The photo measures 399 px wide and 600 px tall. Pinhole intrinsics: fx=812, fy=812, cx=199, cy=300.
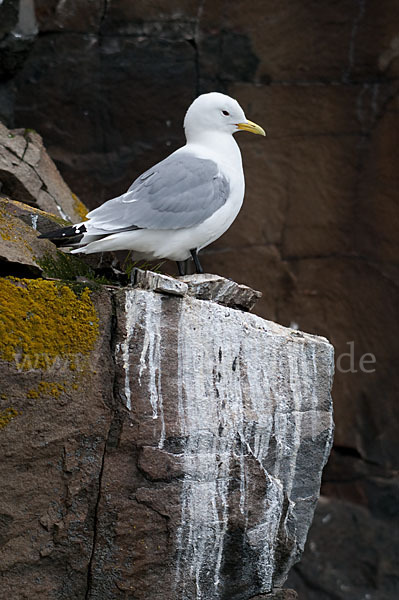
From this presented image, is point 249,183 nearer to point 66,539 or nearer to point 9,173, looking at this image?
point 9,173

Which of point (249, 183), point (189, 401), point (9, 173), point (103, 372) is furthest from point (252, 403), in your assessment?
point (249, 183)

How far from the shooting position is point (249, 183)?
17.5 feet

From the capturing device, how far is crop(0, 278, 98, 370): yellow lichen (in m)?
2.57

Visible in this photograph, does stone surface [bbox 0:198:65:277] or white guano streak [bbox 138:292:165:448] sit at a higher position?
stone surface [bbox 0:198:65:277]

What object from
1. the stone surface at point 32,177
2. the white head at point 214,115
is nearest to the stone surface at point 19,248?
the stone surface at point 32,177

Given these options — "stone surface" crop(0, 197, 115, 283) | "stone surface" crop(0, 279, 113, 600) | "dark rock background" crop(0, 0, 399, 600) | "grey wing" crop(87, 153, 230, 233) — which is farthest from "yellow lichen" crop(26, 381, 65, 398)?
"dark rock background" crop(0, 0, 399, 600)

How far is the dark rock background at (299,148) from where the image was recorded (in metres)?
5.07

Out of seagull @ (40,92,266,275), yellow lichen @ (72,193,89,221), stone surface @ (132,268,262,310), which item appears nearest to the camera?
stone surface @ (132,268,262,310)

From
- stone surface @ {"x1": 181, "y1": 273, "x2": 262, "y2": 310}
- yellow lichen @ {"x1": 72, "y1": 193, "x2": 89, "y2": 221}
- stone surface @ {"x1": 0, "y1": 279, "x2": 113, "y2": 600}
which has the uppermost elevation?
yellow lichen @ {"x1": 72, "y1": 193, "x2": 89, "y2": 221}

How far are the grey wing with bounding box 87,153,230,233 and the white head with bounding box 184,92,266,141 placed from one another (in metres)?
0.22

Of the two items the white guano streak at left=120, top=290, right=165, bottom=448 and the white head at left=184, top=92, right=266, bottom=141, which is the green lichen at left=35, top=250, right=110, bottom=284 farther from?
the white head at left=184, top=92, right=266, bottom=141

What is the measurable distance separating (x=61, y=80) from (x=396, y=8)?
2141 millimetres

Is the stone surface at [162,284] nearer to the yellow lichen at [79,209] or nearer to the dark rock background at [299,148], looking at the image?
the yellow lichen at [79,209]

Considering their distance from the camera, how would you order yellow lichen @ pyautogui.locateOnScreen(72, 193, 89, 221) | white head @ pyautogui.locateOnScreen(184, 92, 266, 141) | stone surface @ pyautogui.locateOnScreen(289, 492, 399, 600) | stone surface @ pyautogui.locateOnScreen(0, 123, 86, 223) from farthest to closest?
stone surface @ pyautogui.locateOnScreen(289, 492, 399, 600) < yellow lichen @ pyautogui.locateOnScreen(72, 193, 89, 221) < stone surface @ pyautogui.locateOnScreen(0, 123, 86, 223) < white head @ pyautogui.locateOnScreen(184, 92, 266, 141)
